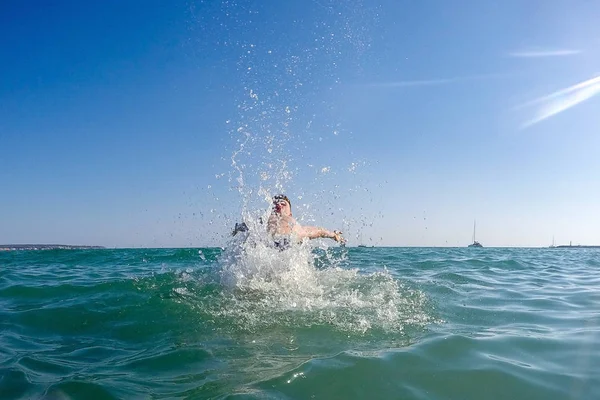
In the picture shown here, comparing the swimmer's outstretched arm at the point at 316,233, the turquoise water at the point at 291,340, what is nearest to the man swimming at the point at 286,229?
the swimmer's outstretched arm at the point at 316,233

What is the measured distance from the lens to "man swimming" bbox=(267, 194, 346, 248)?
29.7 ft

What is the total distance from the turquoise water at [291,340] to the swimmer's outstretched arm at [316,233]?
845mm

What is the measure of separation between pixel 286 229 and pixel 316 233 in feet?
2.73

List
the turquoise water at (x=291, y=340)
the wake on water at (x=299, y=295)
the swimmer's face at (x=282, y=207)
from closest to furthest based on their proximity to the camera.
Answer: the turquoise water at (x=291, y=340)
the wake on water at (x=299, y=295)
the swimmer's face at (x=282, y=207)

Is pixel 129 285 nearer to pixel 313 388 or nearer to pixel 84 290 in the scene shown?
pixel 84 290

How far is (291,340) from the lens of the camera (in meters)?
4.66

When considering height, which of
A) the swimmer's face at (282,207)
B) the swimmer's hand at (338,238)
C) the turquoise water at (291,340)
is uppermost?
the swimmer's face at (282,207)

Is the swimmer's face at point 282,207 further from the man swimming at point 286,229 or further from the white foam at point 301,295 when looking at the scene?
the white foam at point 301,295

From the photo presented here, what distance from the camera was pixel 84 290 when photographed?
8.35 metres

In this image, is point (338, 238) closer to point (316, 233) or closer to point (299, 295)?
point (316, 233)

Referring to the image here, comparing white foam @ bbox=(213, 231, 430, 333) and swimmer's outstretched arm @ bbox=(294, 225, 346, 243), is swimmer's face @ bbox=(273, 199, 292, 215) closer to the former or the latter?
swimmer's outstretched arm @ bbox=(294, 225, 346, 243)

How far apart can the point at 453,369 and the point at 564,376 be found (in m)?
0.99

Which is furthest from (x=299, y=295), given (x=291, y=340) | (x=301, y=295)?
(x=291, y=340)

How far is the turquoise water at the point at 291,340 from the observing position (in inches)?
133
